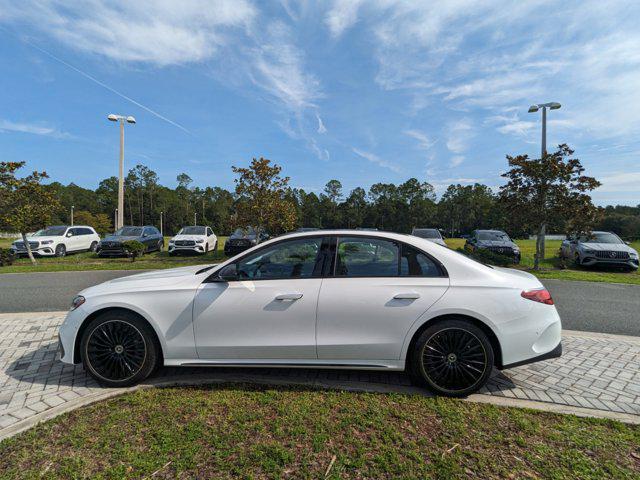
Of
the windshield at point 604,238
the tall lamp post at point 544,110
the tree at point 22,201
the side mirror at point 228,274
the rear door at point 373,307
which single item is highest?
the tall lamp post at point 544,110

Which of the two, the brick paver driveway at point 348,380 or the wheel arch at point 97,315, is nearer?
the brick paver driveway at point 348,380

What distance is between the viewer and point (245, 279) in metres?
3.38

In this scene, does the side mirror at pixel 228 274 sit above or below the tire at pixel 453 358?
above

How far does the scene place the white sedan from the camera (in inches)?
125

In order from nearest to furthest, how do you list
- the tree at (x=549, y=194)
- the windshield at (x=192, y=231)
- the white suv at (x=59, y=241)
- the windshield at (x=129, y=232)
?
the tree at (x=549, y=194) → the white suv at (x=59, y=241) → the windshield at (x=129, y=232) → the windshield at (x=192, y=231)

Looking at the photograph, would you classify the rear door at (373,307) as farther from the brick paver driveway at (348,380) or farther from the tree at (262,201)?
the tree at (262,201)

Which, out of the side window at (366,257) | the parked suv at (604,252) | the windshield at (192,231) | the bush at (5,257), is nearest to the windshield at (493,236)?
the parked suv at (604,252)

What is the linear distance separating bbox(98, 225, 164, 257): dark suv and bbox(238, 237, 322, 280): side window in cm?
1550

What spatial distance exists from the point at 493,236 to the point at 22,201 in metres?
21.0

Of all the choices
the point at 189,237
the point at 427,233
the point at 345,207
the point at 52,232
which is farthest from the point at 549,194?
the point at 345,207

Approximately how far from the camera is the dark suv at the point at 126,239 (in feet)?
53.4

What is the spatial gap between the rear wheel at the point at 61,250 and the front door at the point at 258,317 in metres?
17.8

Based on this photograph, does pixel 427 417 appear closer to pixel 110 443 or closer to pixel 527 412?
pixel 527 412

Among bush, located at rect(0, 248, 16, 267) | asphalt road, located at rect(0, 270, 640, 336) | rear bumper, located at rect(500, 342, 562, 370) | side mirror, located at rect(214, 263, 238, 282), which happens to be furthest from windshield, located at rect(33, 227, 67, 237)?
rear bumper, located at rect(500, 342, 562, 370)
